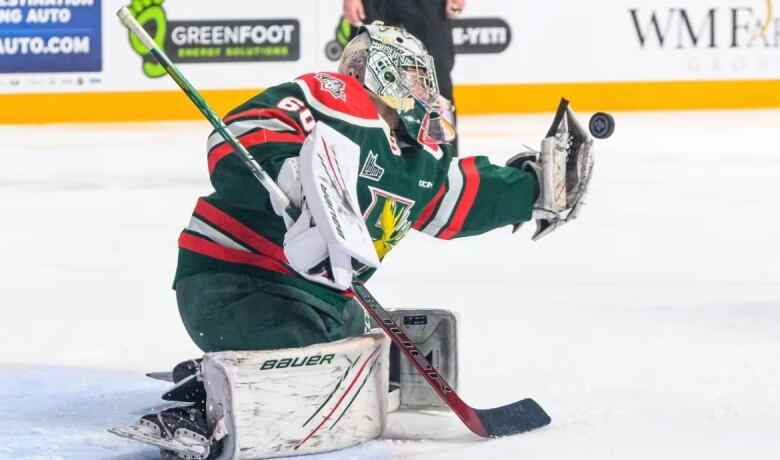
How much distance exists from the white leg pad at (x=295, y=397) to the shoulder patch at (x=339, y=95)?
0.31 metres

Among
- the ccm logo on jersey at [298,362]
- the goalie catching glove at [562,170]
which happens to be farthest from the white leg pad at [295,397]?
the goalie catching glove at [562,170]

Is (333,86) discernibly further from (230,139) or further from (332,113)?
(230,139)

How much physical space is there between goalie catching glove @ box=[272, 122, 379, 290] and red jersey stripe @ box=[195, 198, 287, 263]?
0.31 metres

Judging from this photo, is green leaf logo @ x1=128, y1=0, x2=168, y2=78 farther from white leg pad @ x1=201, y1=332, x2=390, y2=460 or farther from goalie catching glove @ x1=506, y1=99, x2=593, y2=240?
white leg pad @ x1=201, y1=332, x2=390, y2=460

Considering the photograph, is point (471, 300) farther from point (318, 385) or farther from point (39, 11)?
point (39, 11)

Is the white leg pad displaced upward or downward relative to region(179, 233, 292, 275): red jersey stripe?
downward

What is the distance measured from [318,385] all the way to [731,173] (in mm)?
3746

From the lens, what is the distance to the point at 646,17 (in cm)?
753

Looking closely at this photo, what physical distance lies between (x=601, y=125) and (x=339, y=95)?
0.51 metres

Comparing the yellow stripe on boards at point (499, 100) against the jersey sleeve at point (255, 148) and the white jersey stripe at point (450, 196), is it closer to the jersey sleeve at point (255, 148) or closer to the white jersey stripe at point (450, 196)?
the white jersey stripe at point (450, 196)

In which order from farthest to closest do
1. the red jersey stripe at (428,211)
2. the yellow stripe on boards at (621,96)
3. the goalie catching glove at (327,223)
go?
the yellow stripe on boards at (621,96) → the red jersey stripe at (428,211) → the goalie catching glove at (327,223)

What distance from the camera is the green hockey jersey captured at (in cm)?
193

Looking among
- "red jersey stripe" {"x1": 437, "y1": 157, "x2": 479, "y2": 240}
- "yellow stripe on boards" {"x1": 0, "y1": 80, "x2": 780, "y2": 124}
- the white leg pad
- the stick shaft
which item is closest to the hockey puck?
"red jersey stripe" {"x1": 437, "y1": 157, "x2": 479, "y2": 240}

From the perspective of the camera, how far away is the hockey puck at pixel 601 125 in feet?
7.74
